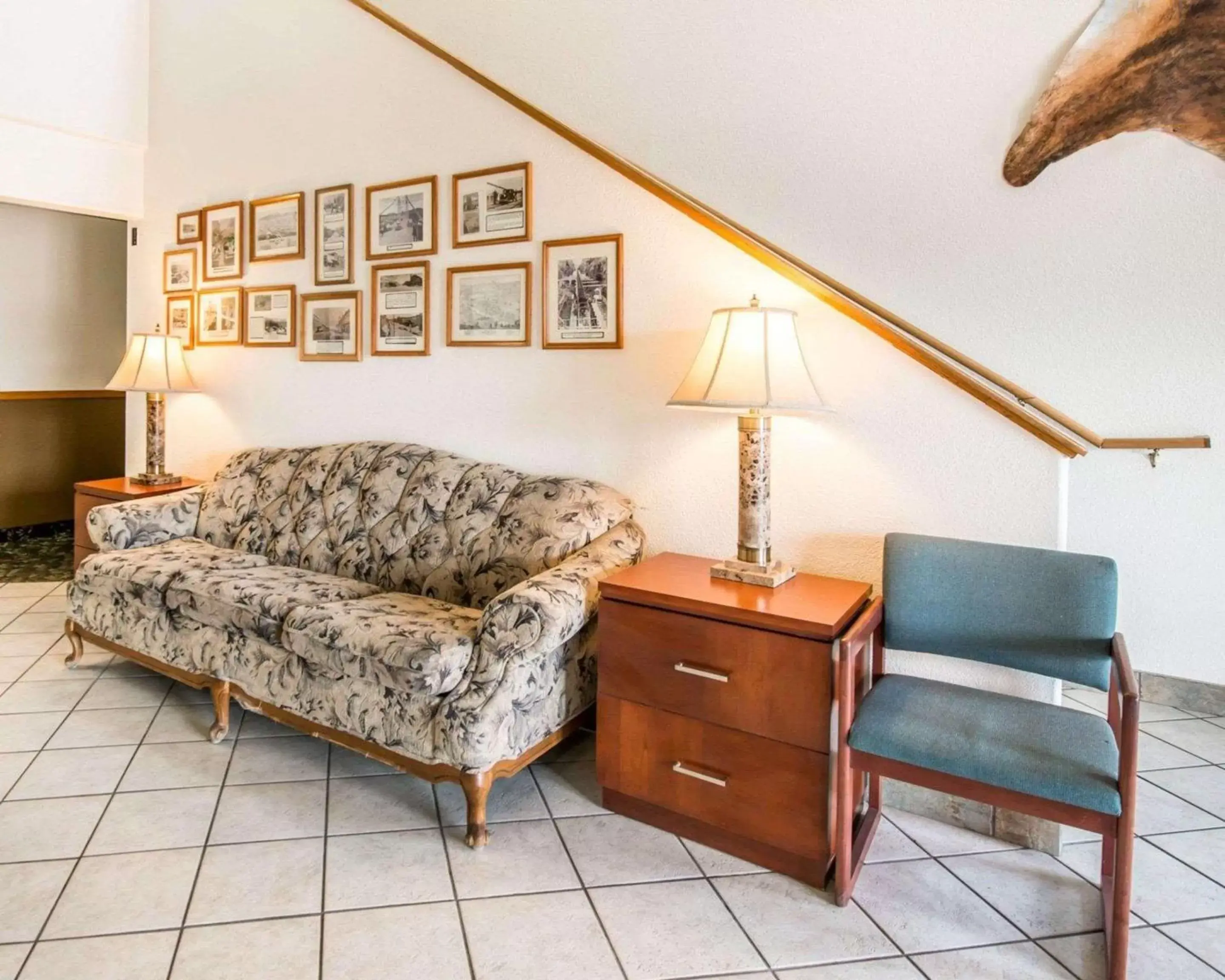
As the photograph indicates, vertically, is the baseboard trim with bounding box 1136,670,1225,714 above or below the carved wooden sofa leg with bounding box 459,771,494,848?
above

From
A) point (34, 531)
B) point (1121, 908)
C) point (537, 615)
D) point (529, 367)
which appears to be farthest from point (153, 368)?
point (1121, 908)

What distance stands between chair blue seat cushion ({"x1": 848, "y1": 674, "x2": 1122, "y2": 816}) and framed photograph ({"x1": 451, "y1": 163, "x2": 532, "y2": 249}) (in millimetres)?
2124

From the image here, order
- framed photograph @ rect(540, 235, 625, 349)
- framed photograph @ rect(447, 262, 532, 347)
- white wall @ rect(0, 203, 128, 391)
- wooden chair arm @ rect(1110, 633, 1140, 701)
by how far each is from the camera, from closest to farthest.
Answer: wooden chair arm @ rect(1110, 633, 1140, 701)
framed photograph @ rect(540, 235, 625, 349)
framed photograph @ rect(447, 262, 532, 347)
white wall @ rect(0, 203, 128, 391)

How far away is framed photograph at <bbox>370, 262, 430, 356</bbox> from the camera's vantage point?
3281 mm

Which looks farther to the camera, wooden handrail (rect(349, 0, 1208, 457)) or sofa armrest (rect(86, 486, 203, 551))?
sofa armrest (rect(86, 486, 203, 551))

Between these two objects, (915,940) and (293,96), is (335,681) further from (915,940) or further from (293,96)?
(293,96)

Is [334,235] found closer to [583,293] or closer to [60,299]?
[583,293]

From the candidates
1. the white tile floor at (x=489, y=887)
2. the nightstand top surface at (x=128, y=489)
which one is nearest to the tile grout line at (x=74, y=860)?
the white tile floor at (x=489, y=887)

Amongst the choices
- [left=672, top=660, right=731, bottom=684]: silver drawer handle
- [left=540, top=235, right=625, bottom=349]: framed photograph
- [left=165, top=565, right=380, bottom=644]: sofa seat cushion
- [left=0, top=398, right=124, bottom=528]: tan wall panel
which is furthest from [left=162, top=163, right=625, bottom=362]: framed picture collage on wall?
[left=0, top=398, right=124, bottom=528]: tan wall panel

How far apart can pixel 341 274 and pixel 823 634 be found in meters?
2.75

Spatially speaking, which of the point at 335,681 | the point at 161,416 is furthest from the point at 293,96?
the point at 335,681

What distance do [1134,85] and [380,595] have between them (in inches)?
117

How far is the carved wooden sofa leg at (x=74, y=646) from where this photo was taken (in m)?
3.21

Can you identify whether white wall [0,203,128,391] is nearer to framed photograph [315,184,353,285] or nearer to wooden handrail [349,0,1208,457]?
framed photograph [315,184,353,285]
